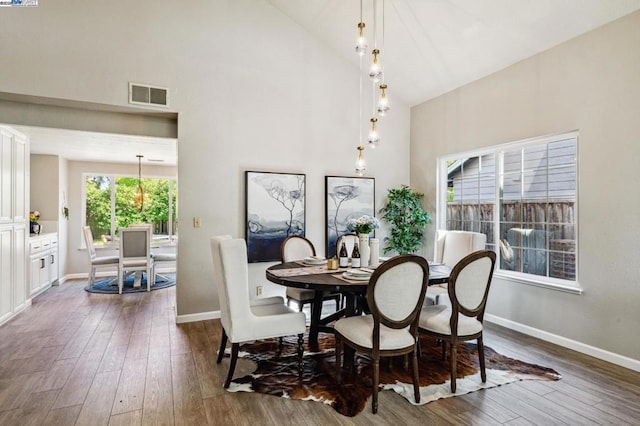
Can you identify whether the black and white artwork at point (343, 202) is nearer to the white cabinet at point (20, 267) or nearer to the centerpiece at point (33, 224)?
the white cabinet at point (20, 267)

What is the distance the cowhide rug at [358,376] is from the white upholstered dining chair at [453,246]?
75cm

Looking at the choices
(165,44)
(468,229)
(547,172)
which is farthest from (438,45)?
(165,44)

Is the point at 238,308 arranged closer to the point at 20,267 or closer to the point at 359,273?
the point at 359,273

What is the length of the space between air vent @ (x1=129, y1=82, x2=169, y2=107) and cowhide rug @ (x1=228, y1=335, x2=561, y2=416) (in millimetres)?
2887

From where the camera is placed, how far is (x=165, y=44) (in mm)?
4148

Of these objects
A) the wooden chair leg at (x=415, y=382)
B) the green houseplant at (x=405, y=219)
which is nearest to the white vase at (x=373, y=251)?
the wooden chair leg at (x=415, y=382)

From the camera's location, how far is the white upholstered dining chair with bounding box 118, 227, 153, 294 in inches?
238

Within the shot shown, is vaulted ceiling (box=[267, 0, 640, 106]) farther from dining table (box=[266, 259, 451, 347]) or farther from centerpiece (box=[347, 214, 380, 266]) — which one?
dining table (box=[266, 259, 451, 347])

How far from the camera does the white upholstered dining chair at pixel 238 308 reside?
2.58m

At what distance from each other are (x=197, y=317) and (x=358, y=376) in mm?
2336

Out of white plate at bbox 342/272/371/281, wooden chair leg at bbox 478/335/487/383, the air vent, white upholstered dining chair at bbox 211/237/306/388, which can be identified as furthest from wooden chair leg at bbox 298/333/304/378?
the air vent

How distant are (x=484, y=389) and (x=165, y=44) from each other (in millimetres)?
4689

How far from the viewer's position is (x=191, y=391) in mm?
2586

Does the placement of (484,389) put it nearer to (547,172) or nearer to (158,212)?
(547,172)
